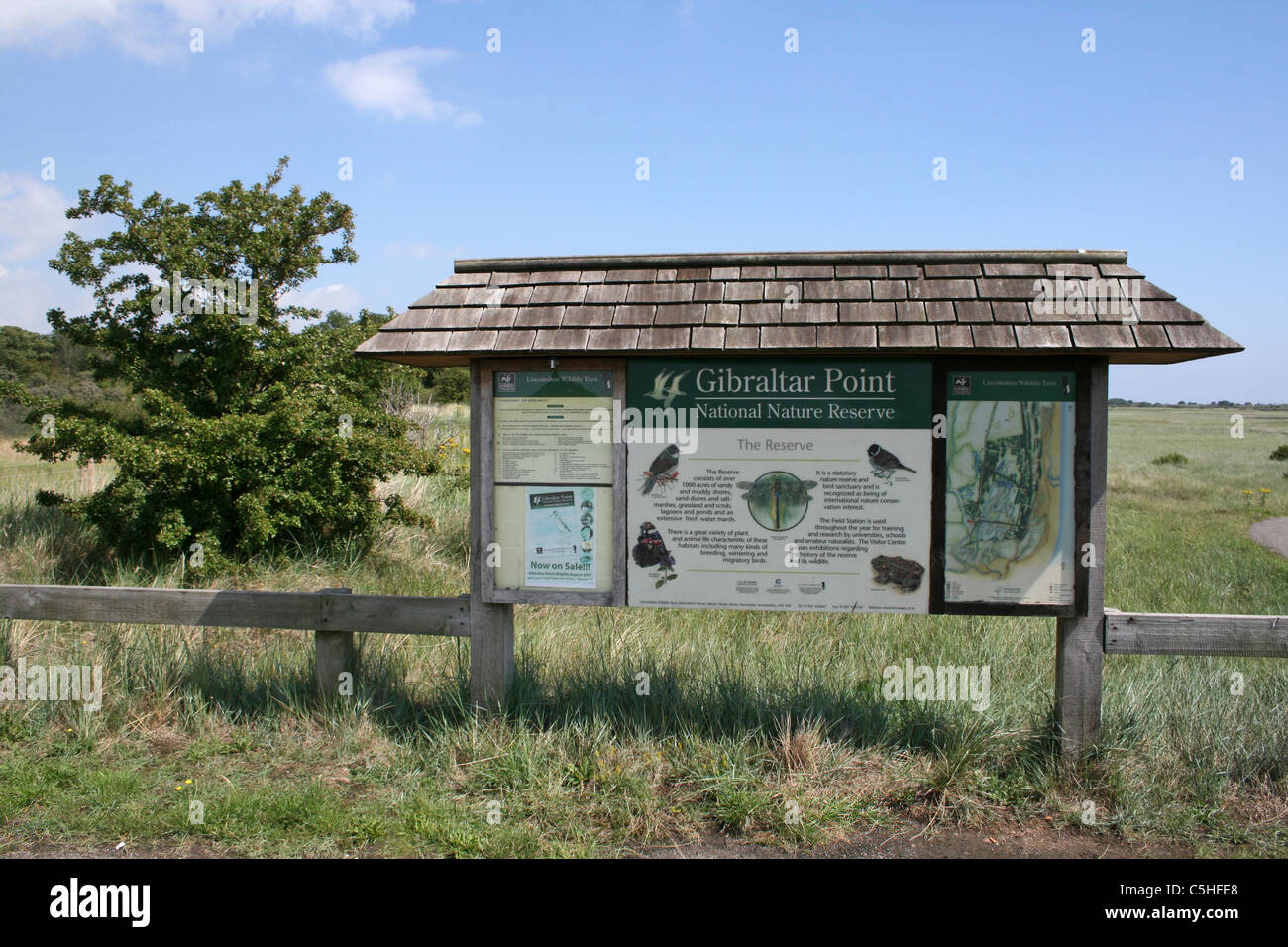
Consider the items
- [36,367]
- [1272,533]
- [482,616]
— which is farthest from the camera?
[36,367]

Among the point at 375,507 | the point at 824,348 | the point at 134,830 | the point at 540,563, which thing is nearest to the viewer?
the point at 134,830

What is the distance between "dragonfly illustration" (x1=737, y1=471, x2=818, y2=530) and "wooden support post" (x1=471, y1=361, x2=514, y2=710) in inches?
63.8

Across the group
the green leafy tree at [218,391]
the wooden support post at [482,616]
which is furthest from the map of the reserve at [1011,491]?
the green leafy tree at [218,391]

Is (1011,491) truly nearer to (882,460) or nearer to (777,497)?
(882,460)

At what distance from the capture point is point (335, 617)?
17.5ft

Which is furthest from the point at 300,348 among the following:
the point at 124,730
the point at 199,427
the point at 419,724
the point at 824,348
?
the point at 824,348

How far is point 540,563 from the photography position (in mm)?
5121

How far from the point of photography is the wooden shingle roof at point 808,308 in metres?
4.58

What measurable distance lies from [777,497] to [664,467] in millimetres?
684

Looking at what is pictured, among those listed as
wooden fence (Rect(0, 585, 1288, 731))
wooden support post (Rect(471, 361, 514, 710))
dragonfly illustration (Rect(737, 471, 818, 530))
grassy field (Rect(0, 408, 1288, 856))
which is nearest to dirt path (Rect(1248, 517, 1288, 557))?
grassy field (Rect(0, 408, 1288, 856))

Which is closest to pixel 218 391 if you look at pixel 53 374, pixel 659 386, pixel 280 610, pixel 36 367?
pixel 280 610

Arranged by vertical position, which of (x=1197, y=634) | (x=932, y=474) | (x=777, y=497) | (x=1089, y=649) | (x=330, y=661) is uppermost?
(x=932, y=474)
